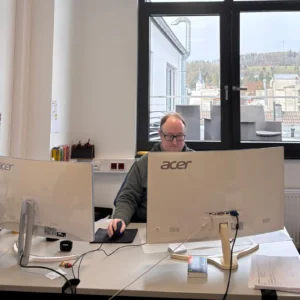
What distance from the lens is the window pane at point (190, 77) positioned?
10.6 feet

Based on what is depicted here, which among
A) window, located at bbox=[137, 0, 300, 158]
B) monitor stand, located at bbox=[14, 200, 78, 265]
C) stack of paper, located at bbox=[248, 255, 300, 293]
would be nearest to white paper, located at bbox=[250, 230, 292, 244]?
stack of paper, located at bbox=[248, 255, 300, 293]

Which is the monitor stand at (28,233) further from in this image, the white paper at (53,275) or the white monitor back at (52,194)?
the white paper at (53,275)

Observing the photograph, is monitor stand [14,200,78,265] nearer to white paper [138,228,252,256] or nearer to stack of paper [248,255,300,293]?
white paper [138,228,252,256]

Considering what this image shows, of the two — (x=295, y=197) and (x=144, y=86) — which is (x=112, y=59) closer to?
(x=144, y=86)

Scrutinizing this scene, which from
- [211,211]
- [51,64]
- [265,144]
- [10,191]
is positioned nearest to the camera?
[211,211]

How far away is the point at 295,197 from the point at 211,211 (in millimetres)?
1962

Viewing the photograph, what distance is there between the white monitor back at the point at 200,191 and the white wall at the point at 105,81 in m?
1.87

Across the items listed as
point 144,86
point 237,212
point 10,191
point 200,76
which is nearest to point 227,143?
point 200,76

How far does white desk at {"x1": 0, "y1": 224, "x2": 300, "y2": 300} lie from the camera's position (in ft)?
3.61

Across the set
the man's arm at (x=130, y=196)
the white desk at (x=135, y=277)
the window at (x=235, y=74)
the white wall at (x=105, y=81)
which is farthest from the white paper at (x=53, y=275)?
the window at (x=235, y=74)

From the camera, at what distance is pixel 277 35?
3.21m

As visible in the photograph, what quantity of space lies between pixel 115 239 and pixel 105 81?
191 cm

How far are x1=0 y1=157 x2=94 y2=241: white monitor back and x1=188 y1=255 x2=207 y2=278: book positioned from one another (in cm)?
41

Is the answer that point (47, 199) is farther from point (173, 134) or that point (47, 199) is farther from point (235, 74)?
point (235, 74)
